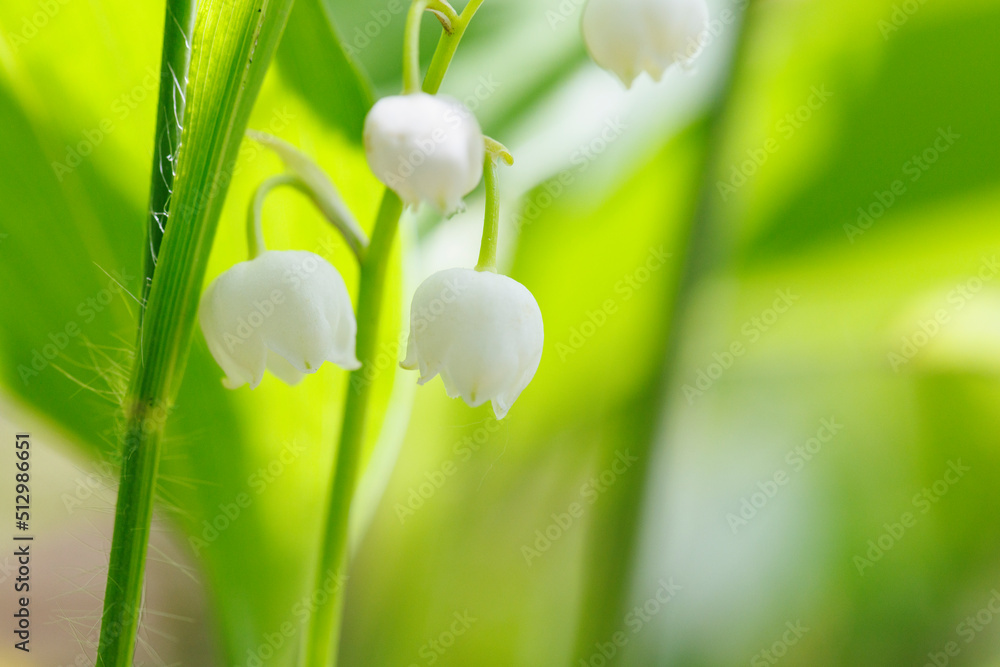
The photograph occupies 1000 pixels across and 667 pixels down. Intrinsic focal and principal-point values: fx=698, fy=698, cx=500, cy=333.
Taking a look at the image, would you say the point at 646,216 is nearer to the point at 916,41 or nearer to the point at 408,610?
the point at 916,41

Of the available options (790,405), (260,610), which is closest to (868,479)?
(790,405)

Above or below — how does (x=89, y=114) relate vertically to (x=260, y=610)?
above

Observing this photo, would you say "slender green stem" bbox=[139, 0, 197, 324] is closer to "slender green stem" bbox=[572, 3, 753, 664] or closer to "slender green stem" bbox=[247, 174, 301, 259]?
"slender green stem" bbox=[247, 174, 301, 259]

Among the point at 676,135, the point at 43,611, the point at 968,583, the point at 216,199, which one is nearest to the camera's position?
the point at 216,199

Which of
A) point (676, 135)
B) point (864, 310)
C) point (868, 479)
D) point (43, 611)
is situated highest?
point (676, 135)

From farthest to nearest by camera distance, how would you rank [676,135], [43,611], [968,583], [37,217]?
[968,583], [676,135], [43,611], [37,217]

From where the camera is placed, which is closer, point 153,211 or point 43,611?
point 153,211

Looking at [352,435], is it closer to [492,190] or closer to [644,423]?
[492,190]

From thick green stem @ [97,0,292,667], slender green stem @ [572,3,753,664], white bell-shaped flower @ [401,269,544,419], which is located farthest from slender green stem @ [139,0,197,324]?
slender green stem @ [572,3,753,664]
